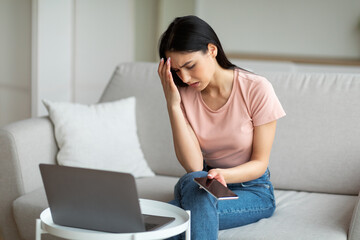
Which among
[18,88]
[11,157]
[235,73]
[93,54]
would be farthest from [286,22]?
[11,157]

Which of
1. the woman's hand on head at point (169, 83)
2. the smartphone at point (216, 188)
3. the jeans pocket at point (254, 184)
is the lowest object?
the jeans pocket at point (254, 184)

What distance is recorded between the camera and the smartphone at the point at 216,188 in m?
1.58

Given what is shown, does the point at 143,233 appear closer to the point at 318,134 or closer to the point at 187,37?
the point at 187,37

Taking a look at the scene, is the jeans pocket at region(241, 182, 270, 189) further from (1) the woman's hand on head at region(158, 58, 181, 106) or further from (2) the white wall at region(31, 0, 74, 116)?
(2) the white wall at region(31, 0, 74, 116)

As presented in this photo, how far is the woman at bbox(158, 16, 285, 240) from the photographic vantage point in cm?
191

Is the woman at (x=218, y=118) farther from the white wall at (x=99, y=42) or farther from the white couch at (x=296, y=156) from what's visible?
the white wall at (x=99, y=42)

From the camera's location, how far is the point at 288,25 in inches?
171

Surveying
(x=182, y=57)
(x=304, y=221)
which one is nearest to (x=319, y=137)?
(x=304, y=221)

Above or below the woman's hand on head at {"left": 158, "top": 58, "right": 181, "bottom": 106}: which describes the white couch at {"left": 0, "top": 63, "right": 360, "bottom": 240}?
below

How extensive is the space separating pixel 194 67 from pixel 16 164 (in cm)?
91

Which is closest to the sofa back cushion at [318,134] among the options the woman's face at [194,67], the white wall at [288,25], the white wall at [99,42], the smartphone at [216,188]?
the woman's face at [194,67]

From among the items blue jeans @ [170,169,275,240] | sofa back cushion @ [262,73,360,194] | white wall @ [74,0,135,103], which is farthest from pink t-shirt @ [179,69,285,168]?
white wall @ [74,0,135,103]

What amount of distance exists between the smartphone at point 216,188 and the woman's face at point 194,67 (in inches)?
14.8

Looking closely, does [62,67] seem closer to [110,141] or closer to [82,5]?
[82,5]
